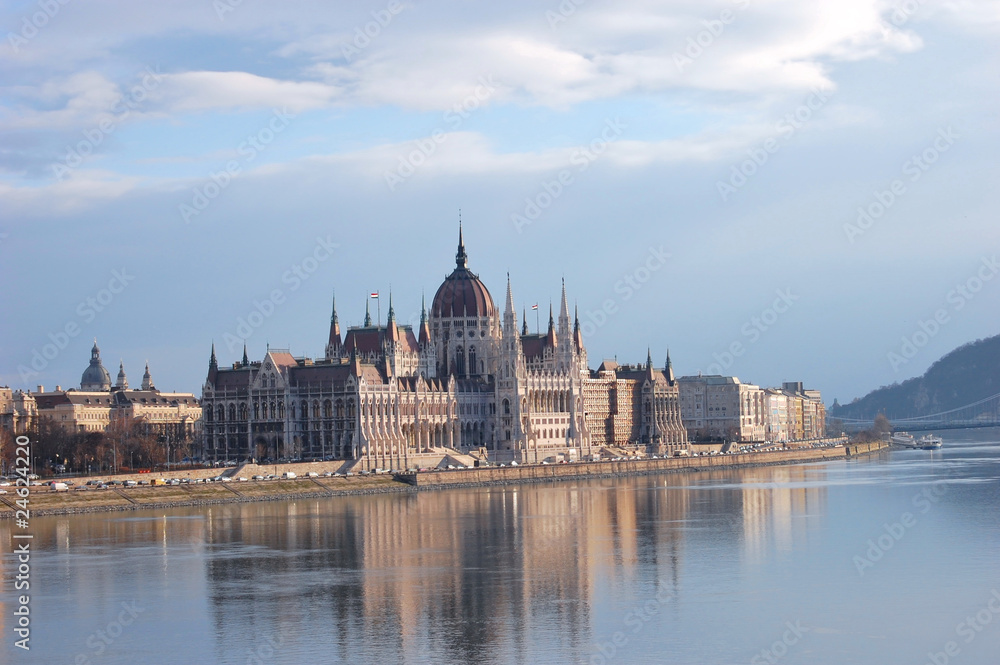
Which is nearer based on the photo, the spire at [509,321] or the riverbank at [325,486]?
the riverbank at [325,486]

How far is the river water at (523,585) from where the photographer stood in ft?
134

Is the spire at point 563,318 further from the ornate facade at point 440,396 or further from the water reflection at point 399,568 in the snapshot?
the water reflection at point 399,568

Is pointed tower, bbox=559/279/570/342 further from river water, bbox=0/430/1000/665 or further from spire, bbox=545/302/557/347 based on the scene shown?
river water, bbox=0/430/1000/665

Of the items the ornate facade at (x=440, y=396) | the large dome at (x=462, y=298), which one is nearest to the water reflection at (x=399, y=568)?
the ornate facade at (x=440, y=396)

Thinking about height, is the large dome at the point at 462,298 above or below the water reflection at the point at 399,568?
above

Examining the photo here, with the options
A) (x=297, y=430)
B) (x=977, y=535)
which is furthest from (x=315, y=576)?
(x=297, y=430)

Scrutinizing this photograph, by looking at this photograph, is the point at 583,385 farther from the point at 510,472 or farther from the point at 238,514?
the point at 238,514

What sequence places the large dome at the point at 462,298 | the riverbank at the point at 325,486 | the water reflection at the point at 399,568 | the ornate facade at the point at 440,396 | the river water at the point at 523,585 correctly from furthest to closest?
the large dome at the point at 462,298, the ornate facade at the point at 440,396, the riverbank at the point at 325,486, the water reflection at the point at 399,568, the river water at the point at 523,585

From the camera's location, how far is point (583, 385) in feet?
532

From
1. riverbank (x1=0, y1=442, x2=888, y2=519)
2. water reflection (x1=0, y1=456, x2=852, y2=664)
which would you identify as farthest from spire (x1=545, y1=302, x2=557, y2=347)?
water reflection (x1=0, y1=456, x2=852, y2=664)

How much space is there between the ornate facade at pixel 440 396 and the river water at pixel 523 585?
4008 centimetres

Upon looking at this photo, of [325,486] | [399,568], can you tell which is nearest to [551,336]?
[325,486]

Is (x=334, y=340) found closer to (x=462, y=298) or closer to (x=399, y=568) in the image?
(x=462, y=298)

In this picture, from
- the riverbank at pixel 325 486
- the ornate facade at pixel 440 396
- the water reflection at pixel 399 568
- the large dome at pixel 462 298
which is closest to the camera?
the water reflection at pixel 399 568
